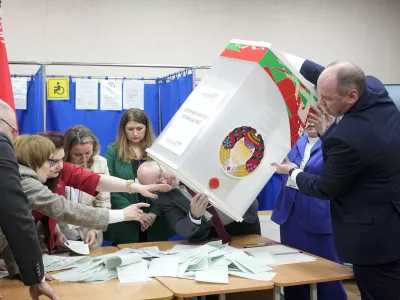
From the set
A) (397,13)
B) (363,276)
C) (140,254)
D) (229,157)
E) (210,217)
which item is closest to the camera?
(363,276)

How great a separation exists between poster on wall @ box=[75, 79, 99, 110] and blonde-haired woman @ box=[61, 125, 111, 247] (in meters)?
0.83

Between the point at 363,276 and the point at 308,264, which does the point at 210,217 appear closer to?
the point at 308,264

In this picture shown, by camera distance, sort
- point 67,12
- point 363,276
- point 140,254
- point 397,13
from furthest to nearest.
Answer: point 397,13, point 67,12, point 140,254, point 363,276

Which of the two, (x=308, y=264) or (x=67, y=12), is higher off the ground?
(x=67, y=12)

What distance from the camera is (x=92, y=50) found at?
15.0 ft

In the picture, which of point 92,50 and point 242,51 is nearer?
point 242,51

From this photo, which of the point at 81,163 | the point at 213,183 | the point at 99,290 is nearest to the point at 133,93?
the point at 81,163

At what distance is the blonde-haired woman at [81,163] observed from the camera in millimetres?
2824

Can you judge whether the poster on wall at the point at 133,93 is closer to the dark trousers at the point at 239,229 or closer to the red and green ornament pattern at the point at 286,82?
the dark trousers at the point at 239,229

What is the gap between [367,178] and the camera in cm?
193

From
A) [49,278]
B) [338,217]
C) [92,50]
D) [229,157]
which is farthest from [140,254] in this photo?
[92,50]

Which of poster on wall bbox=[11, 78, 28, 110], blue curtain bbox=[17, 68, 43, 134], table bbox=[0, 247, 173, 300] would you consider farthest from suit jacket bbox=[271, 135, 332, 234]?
poster on wall bbox=[11, 78, 28, 110]

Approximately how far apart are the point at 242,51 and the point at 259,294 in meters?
1.15

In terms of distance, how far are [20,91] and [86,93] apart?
506 mm
